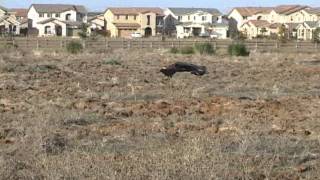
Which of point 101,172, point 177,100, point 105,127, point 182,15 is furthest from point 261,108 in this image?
point 182,15

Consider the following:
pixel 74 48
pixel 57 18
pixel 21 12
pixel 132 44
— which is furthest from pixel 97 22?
pixel 74 48

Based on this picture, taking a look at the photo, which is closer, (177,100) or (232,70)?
(177,100)

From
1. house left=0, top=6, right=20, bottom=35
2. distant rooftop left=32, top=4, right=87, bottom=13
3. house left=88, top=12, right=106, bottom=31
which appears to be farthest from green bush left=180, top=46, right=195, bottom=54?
distant rooftop left=32, top=4, right=87, bottom=13

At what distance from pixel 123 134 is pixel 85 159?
9.14 ft

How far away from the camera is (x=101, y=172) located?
7.52 m

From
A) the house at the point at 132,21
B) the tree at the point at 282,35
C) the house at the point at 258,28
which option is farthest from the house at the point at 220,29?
the tree at the point at 282,35

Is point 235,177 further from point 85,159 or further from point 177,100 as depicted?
point 177,100

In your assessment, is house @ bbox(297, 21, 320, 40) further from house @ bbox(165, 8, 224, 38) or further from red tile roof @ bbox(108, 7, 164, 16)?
red tile roof @ bbox(108, 7, 164, 16)

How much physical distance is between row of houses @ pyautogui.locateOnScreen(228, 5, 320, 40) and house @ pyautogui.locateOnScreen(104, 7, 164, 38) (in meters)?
13.1

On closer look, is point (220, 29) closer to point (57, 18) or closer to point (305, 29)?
point (305, 29)

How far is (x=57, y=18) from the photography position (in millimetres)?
101375

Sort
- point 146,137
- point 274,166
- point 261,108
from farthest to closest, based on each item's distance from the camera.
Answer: point 261,108, point 146,137, point 274,166

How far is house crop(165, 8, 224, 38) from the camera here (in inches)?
4092

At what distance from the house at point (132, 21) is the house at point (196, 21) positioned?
4.24 metres
